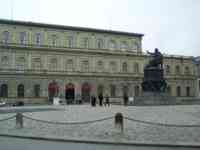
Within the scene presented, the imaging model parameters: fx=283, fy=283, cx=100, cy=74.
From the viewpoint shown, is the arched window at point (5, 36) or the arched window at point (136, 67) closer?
the arched window at point (5, 36)

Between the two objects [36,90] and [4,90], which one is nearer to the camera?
[4,90]

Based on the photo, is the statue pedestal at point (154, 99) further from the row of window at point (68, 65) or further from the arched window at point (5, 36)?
the arched window at point (5, 36)

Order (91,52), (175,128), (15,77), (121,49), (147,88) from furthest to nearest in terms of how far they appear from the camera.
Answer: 1. (121,49)
2. (91,52)
3. (15,77)
4. (147,88)
5. (175,128)

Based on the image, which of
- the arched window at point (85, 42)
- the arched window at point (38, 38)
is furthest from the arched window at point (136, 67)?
the arched window at point (38, 38)

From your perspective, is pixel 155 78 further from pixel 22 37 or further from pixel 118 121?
pixel 22 37

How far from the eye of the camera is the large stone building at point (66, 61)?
158 ft

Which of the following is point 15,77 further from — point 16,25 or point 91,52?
point 91,52

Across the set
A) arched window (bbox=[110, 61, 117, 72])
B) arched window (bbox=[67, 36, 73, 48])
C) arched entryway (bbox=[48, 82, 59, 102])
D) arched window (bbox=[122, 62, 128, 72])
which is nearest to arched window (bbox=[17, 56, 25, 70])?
arched entryway (bbox=[48, 82, 59, 102])

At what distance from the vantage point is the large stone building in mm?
48281

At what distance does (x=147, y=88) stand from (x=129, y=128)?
51.0 feet

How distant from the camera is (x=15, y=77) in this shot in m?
47.7

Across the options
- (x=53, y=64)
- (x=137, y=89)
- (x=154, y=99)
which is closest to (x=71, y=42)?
(x=53, y=64)

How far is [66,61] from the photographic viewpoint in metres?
52.1

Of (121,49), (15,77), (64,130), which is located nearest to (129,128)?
(64,130)
